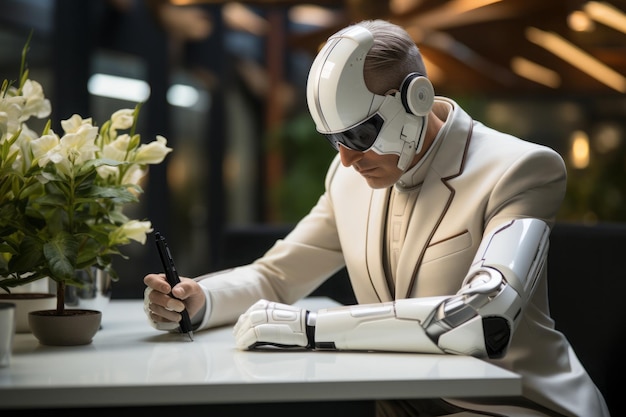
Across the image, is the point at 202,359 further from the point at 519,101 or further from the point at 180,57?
the point at 519,101

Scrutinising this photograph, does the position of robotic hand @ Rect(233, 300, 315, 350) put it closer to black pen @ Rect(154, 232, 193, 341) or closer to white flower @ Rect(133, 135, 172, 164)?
black pen @ Rect(154, 232, 193, 341)

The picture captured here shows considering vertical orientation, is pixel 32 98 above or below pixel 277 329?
above

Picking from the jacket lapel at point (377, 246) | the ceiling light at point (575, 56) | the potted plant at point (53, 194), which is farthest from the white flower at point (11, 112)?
the ceiling light at point (575, 56)

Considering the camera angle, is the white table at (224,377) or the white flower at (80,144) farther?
the white flower at (80,144)

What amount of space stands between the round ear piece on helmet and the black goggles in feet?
0.23

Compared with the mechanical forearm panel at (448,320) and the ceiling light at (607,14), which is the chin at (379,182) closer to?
the mechanical forearm panel at (448,320)

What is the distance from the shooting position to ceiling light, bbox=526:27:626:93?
7.82 meters

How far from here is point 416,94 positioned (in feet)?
5.68

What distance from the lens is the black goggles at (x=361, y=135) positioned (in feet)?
5.54

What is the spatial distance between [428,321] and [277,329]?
27 cm

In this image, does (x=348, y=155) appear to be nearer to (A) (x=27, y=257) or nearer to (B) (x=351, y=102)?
(B) (x=351, y=102)

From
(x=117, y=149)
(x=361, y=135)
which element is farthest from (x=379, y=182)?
(x=117, y=149)

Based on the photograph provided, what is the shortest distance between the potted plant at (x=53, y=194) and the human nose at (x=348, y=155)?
0.42m

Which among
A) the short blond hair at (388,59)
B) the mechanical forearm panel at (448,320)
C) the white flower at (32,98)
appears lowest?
the mechanical forearm panel at (448,320)
